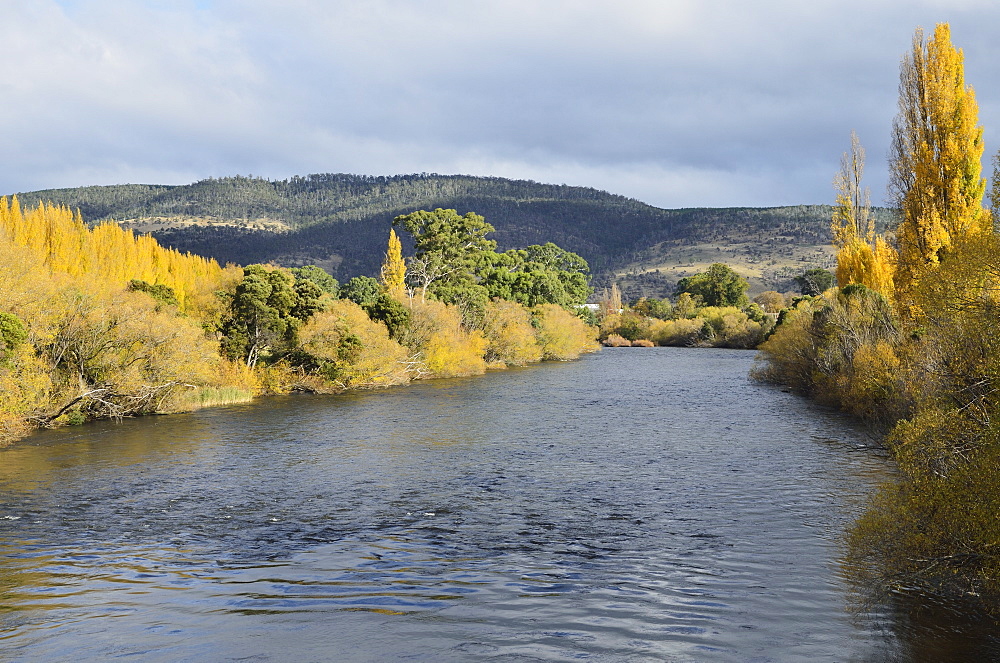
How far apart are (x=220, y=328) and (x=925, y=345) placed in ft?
117

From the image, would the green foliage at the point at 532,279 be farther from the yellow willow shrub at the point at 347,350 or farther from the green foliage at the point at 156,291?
the green foliage at the point at 156,291

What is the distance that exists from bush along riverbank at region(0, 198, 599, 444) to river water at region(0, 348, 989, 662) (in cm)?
308

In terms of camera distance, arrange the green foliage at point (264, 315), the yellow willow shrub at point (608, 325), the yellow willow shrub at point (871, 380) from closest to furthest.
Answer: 1. the yellow willow shrub at point (871, 380)
2. the green foliage at point (264, 315)
3. the yellow willow shrub at point (608, 325)

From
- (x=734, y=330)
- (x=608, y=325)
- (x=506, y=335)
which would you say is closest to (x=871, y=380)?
(x=506, y=335)

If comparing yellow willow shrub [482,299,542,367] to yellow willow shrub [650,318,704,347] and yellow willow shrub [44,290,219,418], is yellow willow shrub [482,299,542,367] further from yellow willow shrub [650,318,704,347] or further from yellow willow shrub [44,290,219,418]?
yellow willow shrub [650,318,704,347]

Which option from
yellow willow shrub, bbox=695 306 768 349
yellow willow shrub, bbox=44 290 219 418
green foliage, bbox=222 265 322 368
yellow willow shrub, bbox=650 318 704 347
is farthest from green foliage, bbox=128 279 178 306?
yellow willow shrub, bbox=650 318 704 347

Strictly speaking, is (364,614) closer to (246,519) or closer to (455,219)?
(246,519)

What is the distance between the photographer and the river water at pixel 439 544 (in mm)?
9844

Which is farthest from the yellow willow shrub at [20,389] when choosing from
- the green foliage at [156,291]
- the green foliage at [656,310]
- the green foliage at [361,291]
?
the green foliage at [656,310]

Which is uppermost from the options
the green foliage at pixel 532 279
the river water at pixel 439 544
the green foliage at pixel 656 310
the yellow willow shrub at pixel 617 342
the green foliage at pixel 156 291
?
the green foliage at pixel 532 279

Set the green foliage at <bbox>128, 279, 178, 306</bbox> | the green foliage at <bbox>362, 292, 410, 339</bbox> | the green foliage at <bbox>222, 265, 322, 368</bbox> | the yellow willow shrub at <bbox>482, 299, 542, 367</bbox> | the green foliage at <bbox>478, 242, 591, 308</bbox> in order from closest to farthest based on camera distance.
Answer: the green foliage at <bbox>128, 279, 178, 306</bbox>
the green foliage at <bbox>222, 265, 322, 368</bbox>
the green foliage at <bbox>362, 292, 410, 339</bbox>
the yellow willow shrub at <bbox>482, 299, 542, 367</bbox>
the green foliage at <bbox>478, 242, 591, 308</bbox>

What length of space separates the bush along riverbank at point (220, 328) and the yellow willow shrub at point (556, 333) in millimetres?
200

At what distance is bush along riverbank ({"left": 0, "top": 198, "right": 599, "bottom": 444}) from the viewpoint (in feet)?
97.1

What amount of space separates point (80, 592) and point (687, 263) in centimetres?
17750
